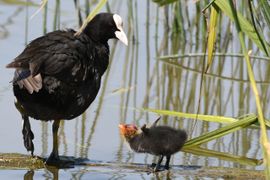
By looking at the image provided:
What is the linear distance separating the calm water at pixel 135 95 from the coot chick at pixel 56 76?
364 millimetres

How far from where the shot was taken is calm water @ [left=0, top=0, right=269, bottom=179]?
5.84m

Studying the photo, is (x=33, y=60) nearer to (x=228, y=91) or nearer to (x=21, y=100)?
(x=21, y=100)

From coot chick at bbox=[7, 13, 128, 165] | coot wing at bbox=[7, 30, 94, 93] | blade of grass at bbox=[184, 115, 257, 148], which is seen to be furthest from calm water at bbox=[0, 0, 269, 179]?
blade of grass at bbox=[184, 115, 257, 148]

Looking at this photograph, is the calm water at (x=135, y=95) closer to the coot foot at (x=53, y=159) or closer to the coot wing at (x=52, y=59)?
the coot foot at (x=53, y=159)

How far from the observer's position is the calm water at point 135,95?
5.84 m

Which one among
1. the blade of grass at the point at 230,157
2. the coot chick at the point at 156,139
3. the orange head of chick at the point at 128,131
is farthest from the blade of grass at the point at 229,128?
the orange head of chick at the point at 128,131

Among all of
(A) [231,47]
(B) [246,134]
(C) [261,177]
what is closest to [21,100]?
(C) [261,177]

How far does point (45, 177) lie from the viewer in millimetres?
5176

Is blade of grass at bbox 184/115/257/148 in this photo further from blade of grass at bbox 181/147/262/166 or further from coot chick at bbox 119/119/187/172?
coot chick at bbox 119/119/187/172

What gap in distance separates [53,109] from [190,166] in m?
0.90

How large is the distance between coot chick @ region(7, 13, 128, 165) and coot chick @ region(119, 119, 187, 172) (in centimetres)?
36

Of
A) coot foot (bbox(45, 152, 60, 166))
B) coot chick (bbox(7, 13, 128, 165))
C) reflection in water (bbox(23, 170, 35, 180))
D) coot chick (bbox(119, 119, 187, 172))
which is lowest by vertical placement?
reflection in water (bbox(23, 170, 35, 180))

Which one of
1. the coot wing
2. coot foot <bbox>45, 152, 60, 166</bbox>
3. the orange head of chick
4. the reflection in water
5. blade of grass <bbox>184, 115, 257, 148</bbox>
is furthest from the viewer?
coot foot <bbox>45, 152, 60, 166</bbox>

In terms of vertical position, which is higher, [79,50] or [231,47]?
[231,47]
